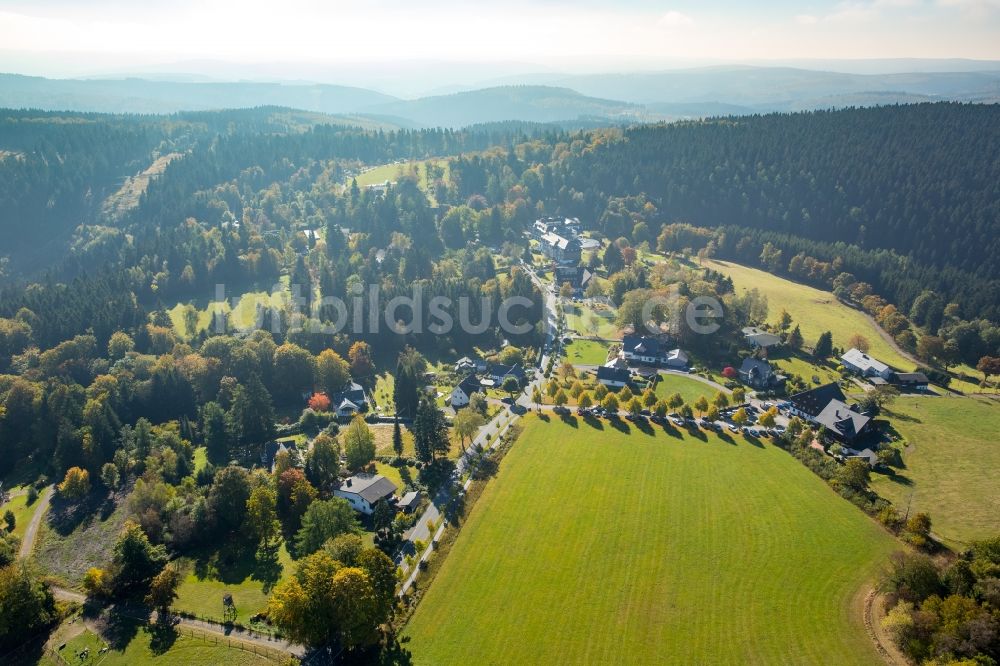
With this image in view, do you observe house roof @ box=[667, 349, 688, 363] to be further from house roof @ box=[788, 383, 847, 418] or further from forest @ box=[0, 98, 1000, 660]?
house roof @ box=[788, 383, 847, 418]

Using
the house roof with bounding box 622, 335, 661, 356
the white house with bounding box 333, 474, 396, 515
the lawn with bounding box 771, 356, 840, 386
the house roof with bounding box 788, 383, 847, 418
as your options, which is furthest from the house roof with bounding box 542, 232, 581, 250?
the white house with bounding box 333, 474, 396, 515

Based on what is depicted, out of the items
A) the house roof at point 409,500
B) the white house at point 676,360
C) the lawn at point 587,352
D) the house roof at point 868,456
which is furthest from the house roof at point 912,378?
the house roof at point 409,500

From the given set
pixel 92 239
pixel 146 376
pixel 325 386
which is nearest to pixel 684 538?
pixel 325 386

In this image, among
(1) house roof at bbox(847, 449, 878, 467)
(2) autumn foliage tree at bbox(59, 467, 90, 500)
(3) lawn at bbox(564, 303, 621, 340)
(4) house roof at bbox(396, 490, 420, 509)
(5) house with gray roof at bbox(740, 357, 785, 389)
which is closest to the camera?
(4) house roof at bbox(396, 490, 420, 509)

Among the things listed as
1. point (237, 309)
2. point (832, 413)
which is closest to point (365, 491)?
point (832, 413)

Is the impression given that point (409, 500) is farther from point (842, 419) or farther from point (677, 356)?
point (677, 356)

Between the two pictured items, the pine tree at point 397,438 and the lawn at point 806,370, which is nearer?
the pine tree at point 397,438

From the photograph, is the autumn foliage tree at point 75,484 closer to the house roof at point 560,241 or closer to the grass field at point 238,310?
the grass field at point 238,310

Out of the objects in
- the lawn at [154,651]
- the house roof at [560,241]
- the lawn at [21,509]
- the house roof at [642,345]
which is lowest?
the lawn at [21,509]
